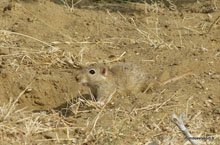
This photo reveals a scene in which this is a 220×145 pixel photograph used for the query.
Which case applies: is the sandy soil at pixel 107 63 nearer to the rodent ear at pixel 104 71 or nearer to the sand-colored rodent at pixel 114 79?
the sand-colored rodent at pixel 114 79

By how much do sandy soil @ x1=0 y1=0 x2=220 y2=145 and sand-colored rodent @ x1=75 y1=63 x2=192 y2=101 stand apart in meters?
0.22

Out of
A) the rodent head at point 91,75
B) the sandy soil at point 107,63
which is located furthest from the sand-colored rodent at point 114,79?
the sandy soil at point 107,63

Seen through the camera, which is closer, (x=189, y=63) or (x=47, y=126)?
(x=47, y=126)

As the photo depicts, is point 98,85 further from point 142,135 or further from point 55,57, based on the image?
point 142,135

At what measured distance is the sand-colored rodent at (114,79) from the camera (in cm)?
548

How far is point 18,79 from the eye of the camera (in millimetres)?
5855

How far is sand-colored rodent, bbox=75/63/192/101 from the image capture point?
18.0 ft

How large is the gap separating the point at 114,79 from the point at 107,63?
656mm

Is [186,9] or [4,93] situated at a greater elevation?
[186,9]

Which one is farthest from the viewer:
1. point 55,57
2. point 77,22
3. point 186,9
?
point 186,9

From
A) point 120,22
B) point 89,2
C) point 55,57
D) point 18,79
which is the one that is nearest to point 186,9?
point 120,22

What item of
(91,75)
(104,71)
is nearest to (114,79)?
(104,71)

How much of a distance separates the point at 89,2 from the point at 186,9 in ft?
5.77

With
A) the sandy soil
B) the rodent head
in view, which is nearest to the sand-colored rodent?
the rodent head
